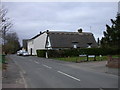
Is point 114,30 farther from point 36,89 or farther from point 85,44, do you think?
point 85,44

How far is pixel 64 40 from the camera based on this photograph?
7619 cm

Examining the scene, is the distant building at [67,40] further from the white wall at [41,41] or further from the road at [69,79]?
the road at [69,79]

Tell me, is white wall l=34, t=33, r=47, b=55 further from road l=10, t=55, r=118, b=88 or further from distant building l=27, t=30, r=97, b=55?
road l=10, t=55, r=118, b=88

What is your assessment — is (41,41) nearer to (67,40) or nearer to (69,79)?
(67,40)

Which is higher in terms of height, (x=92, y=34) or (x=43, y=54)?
(x=92, y=34)

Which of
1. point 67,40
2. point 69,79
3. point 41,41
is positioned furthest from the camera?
point 41,41

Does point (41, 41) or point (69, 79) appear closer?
point (69, 79)

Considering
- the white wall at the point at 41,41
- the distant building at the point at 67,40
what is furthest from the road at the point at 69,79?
the white wall at the point at 41,41

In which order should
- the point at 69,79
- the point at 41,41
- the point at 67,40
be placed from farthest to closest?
the point at 41,41, the point at 67,40, the point at 69,79

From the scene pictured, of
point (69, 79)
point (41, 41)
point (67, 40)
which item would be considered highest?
point (41, 41)

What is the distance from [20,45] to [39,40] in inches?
2535

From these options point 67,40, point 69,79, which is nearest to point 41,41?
point 67,40

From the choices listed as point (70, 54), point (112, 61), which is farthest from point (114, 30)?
point (70, 54)

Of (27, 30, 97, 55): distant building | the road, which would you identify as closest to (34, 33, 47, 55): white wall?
→ (27, 30, 97, 55): distant building
